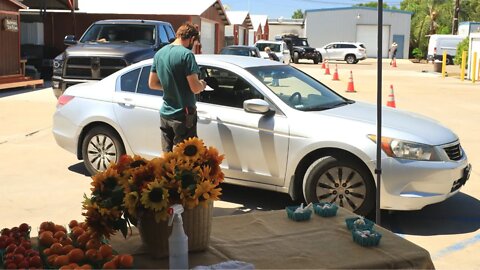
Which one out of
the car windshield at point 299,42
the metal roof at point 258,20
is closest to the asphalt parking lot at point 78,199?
the car windshield at point 299,42

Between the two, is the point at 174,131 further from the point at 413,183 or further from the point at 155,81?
the point at 413,183

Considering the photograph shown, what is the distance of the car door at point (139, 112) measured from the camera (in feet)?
20.8

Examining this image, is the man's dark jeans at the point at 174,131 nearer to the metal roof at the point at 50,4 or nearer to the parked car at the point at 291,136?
the parked car at the point at 291,136

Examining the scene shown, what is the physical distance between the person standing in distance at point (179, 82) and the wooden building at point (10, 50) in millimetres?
13371

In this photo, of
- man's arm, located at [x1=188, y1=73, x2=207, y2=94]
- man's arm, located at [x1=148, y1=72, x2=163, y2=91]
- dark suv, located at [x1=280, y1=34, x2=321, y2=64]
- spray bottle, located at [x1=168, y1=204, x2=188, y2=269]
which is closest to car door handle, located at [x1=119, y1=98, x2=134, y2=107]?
man's arm, located at [x1=148, y1=72, x2=163, y2=91]

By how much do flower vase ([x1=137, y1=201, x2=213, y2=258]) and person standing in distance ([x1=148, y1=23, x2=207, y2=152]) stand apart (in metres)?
2.40

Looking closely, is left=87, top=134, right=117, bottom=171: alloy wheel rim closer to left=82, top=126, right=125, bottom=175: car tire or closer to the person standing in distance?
left=82, top=126, right=125, bottom=175: car tire

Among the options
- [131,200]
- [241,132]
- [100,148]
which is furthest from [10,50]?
[131,200]

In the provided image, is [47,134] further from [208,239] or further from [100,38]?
[208,239]

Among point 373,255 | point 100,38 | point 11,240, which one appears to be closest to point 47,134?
point 100,38

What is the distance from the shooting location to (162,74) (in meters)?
5.26

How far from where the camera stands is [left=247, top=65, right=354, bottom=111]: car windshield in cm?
597

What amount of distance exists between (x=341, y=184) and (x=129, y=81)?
2.77 metres

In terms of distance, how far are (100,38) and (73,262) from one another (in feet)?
38.1
